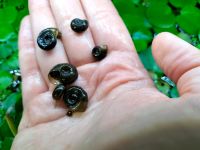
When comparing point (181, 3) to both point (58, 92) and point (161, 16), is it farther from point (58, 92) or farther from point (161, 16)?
point (58, 92)

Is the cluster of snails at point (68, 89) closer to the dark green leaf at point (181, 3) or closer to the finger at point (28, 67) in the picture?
the finger at point (28, 67)

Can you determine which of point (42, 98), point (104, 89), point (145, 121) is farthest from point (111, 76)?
point (145, 121)

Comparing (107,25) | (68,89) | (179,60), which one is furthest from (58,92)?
(179,60)

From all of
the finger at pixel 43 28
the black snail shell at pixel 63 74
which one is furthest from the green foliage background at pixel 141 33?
the black snail shell at pixel 63 74

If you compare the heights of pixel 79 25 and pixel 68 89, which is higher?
pixel 79 25

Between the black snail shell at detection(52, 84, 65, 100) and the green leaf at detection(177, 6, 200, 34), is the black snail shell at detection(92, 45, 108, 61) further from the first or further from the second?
the green leaf at detection(177, 6, 200, 34)

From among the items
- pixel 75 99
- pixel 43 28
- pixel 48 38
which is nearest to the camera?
pixel 75 99
